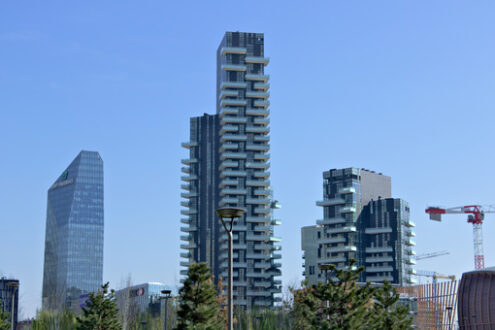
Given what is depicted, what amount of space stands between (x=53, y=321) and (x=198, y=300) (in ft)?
199

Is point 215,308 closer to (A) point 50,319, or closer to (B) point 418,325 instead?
(B) point 418,325

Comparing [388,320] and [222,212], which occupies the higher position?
[222,212]

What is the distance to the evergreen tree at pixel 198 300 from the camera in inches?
2234

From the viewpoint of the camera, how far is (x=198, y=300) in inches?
2250

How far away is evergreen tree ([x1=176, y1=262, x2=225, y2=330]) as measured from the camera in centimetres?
5675

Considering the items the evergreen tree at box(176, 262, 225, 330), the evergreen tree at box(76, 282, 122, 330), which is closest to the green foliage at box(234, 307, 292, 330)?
the evergreen tree at box(76, 282, 122, 330)

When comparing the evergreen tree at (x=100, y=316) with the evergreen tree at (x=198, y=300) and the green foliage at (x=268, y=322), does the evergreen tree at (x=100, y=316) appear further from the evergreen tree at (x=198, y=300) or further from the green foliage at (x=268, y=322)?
the evergreen tree at (x=198, y=300)

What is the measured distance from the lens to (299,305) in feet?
287

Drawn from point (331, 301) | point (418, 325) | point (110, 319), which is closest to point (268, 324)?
point (418, 325)

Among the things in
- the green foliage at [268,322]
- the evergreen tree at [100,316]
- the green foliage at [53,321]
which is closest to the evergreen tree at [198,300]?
the evergreen tree at [100,316]

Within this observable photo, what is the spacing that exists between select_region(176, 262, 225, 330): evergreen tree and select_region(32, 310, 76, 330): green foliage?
2111 inches

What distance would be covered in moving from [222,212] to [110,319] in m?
56.3

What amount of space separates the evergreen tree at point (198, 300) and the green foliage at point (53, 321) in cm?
5362

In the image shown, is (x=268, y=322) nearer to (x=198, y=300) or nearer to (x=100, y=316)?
(x=100, y=316)
